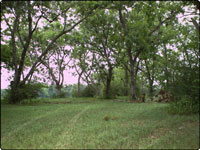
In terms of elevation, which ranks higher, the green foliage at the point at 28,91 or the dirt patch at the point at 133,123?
the green foliage at the point at 28,91

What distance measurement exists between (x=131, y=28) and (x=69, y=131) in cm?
649

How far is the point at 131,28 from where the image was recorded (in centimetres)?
880

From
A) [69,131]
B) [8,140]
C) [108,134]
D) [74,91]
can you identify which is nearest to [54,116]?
[69,131]

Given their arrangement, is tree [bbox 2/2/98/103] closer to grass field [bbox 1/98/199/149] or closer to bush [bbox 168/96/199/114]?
grass field [bbox 1/98/199/149]

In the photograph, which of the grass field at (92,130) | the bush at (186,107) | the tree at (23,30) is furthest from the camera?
the bush at (186,107)

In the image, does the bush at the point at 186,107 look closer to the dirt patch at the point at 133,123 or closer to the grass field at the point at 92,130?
the grass field at the point at 92,130

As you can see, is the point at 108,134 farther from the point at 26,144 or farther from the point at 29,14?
the point at 29,14

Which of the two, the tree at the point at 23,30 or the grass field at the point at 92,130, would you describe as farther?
the tree at the point at 23,30

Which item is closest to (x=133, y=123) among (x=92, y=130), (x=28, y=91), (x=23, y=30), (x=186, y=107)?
(x=92, y=130)

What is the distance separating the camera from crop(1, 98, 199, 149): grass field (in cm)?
299

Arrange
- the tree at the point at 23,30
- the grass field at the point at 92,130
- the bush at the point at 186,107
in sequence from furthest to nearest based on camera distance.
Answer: the bush at the point at 186,107
the tree at the point at 23,30
the grass field at the point at 92,130

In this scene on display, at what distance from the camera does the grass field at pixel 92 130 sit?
2.99 meters

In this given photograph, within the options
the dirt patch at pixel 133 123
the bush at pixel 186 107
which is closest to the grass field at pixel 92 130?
the dirt patch at pixel 133 123

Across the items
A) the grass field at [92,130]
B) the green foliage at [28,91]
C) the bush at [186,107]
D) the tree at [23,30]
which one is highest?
the tree at [23,30]
